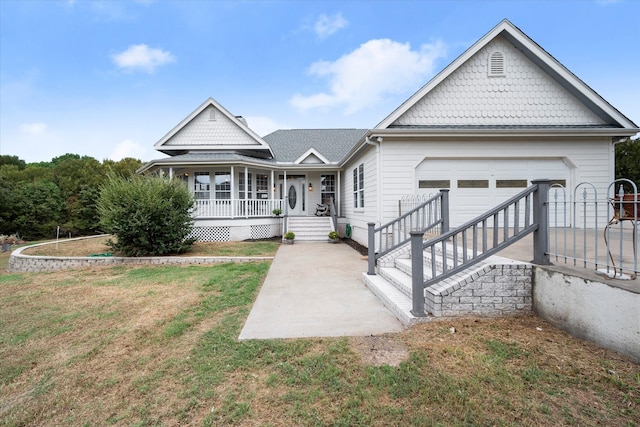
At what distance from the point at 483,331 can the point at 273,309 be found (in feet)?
9.53

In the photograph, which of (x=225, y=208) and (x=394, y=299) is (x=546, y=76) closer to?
(x=394, y=299)

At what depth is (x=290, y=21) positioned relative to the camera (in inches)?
641

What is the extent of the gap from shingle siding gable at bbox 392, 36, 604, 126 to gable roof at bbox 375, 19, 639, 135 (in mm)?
63

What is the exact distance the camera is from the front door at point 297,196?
624 inches

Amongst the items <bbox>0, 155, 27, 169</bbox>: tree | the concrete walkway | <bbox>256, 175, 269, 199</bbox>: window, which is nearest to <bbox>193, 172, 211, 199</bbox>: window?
<bbox>256, 175, 269, 199</bbox>: window

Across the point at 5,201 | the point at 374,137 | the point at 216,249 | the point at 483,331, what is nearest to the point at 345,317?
the point at 483,331

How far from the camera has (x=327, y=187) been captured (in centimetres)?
1596

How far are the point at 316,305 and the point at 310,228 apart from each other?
8.52m

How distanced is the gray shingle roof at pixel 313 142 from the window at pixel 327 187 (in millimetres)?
1118

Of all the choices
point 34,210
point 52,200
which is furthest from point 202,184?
point 52,200

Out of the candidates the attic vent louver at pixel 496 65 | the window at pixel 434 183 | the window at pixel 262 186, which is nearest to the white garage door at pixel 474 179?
the window at pixel 434 183

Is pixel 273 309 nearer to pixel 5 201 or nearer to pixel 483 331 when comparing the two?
pixel 483 331

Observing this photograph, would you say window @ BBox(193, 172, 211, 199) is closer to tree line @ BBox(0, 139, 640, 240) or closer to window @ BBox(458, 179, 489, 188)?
window @ BBox(458, 179, 489, 188)

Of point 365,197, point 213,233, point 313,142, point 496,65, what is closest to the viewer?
point 496,65
